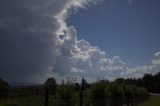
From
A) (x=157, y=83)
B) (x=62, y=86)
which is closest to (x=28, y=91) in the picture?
(x=62, y=86)

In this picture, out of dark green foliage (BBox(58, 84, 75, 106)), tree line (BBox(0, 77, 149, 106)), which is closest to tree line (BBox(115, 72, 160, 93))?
tree line (BBox(0, 77, 149, 106))

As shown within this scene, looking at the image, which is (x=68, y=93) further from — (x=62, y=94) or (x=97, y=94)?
(x=97, y=94)

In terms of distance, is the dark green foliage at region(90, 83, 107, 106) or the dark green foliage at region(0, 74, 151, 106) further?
the dark green foliage at region(90, 83, 107, 106)

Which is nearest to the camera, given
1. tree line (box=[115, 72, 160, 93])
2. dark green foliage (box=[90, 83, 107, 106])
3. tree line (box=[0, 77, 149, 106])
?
tree line (box=[0, 77, 149, 106])

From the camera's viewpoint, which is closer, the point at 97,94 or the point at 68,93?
Answer: the point at 68,93

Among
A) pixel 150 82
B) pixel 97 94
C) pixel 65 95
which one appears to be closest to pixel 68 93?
pixel 65 95

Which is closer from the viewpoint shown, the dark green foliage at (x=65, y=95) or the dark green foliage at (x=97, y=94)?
the dark green foliage at (x=65, y=95)

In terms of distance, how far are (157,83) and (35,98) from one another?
5692 inches

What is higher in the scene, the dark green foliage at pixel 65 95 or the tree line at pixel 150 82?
the tree line at pixel 150 82

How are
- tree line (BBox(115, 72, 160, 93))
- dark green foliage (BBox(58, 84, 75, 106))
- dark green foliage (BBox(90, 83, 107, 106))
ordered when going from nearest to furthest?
dark green foliage (BBox(58, 84, 75, 106)) → dark green foliage (BBox(90, 83, 107, 106)) → tree line (BBox(115, 72, 160, 93))

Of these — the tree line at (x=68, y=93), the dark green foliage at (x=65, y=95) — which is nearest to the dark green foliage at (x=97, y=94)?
the tree line at (x=68, y=93)

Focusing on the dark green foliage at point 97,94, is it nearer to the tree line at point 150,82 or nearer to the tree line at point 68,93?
the tree line at point 68,93

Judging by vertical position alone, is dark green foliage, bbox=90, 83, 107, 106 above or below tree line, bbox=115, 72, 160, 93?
below

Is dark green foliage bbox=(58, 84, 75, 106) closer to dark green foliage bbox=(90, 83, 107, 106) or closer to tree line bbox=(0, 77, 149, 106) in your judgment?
tree line bbox=(0, 77, 149, 106)
